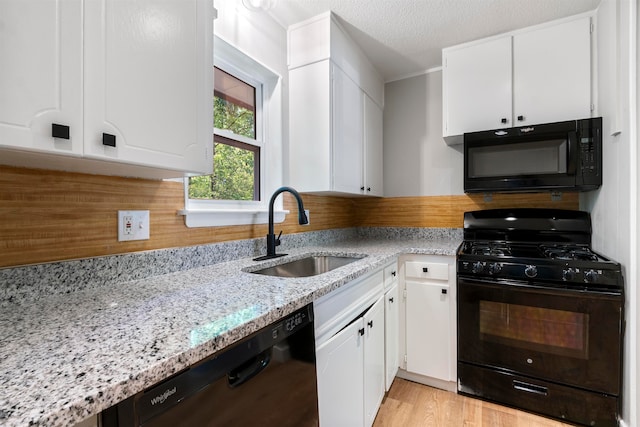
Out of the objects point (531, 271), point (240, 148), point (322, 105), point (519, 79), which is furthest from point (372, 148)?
point (531, 271)

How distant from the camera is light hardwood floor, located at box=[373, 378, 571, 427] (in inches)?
65.5

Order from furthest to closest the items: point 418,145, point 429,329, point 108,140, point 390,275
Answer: point 418,145, point 429,329, point 390,275, point 108,140

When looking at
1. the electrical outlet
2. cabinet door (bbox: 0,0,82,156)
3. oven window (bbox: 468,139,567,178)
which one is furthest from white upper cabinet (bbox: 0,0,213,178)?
oven window (bbox: 468,139,567,178)

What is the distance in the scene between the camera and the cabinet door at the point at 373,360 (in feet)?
4.86

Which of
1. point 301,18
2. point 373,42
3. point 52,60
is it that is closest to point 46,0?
point 52,60

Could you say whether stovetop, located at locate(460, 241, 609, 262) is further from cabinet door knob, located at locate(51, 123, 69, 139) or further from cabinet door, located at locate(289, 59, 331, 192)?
cabinet door knob, located at locate(51, 123, 69, 139)

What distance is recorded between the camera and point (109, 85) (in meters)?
0.80

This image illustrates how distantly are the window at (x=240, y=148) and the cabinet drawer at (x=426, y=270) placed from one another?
0.93 metres

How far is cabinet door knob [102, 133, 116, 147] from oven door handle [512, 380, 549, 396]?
223 cm

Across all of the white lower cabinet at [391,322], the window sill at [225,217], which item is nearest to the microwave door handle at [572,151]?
the white lower cabinet at [391,322]

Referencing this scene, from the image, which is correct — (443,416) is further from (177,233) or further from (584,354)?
(177,233)

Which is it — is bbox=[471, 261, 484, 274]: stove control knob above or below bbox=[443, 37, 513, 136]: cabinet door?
below

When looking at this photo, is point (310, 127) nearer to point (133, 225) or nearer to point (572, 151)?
point (133, 225)

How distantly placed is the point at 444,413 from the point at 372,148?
76.3 inches
